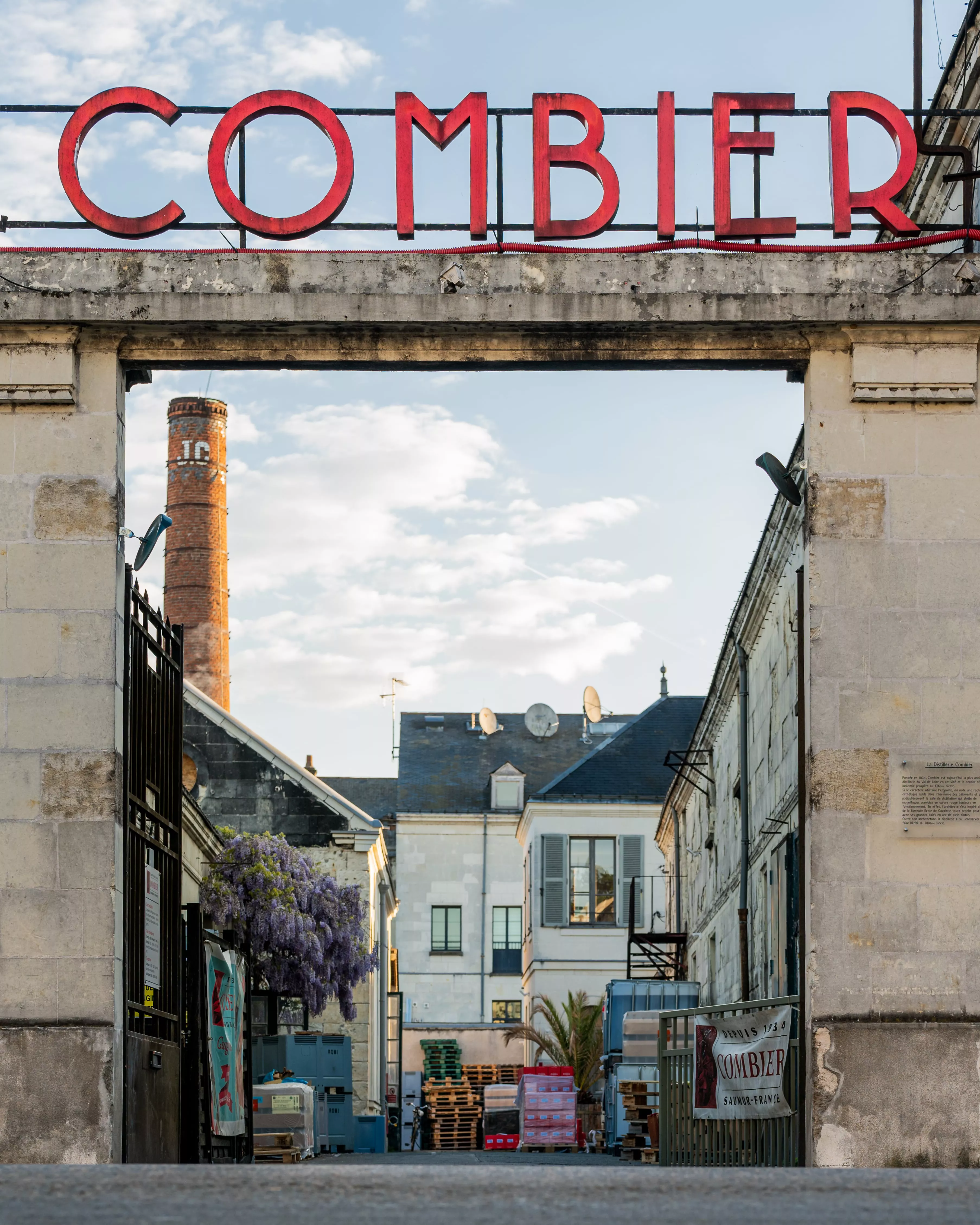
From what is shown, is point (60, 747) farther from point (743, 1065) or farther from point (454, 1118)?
point (454, 1118)

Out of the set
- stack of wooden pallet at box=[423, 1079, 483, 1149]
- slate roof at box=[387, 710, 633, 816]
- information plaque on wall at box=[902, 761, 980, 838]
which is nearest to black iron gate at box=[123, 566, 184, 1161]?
information plaque on wall at box=[902, 761, 980, 838]

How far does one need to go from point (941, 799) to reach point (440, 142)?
19.9 ft

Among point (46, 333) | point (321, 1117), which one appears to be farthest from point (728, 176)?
point (321, 1117)

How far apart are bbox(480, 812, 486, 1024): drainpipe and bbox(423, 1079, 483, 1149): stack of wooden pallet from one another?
30.2ft

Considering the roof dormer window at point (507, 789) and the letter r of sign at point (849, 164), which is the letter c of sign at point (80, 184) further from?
the roof dormer window at point (507, 789)

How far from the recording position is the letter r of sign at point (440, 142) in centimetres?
1296

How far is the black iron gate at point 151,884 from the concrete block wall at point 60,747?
1.24 ft

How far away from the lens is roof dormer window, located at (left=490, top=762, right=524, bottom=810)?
200 ft

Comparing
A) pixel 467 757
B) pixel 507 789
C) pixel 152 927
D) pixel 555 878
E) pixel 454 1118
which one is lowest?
pixel 454 1118

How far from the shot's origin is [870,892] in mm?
12016

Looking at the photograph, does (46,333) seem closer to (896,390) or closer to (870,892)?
(896,390)

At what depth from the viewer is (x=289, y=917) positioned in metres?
31.6

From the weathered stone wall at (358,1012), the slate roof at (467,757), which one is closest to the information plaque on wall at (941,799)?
the weathered stone wall at (358,1012)

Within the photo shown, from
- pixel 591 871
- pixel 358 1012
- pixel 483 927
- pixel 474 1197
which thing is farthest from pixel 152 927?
pixel 483 927
